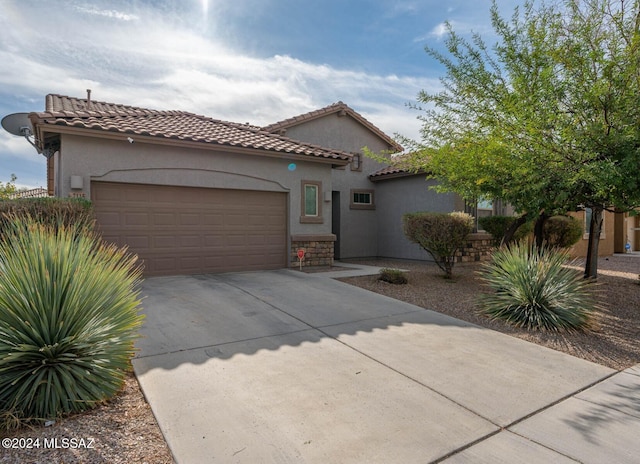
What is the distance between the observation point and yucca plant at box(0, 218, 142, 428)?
9.91ft

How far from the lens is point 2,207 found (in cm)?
664

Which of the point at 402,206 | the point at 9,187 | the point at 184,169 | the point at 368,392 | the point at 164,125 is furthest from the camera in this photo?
the point at 9,187

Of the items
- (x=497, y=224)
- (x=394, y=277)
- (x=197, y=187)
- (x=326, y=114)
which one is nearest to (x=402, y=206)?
(x=497, y=224)

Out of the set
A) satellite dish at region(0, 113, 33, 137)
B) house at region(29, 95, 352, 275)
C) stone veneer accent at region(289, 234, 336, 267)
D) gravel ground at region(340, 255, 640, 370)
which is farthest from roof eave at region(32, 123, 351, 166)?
gravel ground at region(340, 255, 640, 370)

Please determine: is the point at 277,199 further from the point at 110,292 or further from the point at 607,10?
the point at 607,10

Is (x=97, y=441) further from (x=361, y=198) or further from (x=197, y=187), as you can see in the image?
(x=361, y=198)

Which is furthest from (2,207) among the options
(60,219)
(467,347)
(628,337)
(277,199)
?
(628,337)

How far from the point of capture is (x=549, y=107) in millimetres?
6898

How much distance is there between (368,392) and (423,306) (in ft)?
13.1

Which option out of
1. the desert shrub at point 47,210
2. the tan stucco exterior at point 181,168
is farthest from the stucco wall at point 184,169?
the desert shrub at point 47,210

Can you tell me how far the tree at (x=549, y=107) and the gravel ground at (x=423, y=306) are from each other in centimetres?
235

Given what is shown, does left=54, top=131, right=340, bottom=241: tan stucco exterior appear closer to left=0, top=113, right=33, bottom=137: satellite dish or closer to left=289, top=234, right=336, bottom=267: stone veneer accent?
left=289, top=234, right=336, bottom=267: stone veneer accent

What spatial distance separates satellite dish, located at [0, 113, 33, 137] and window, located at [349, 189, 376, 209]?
36.8 ft

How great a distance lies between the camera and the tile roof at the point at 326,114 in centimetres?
1486
